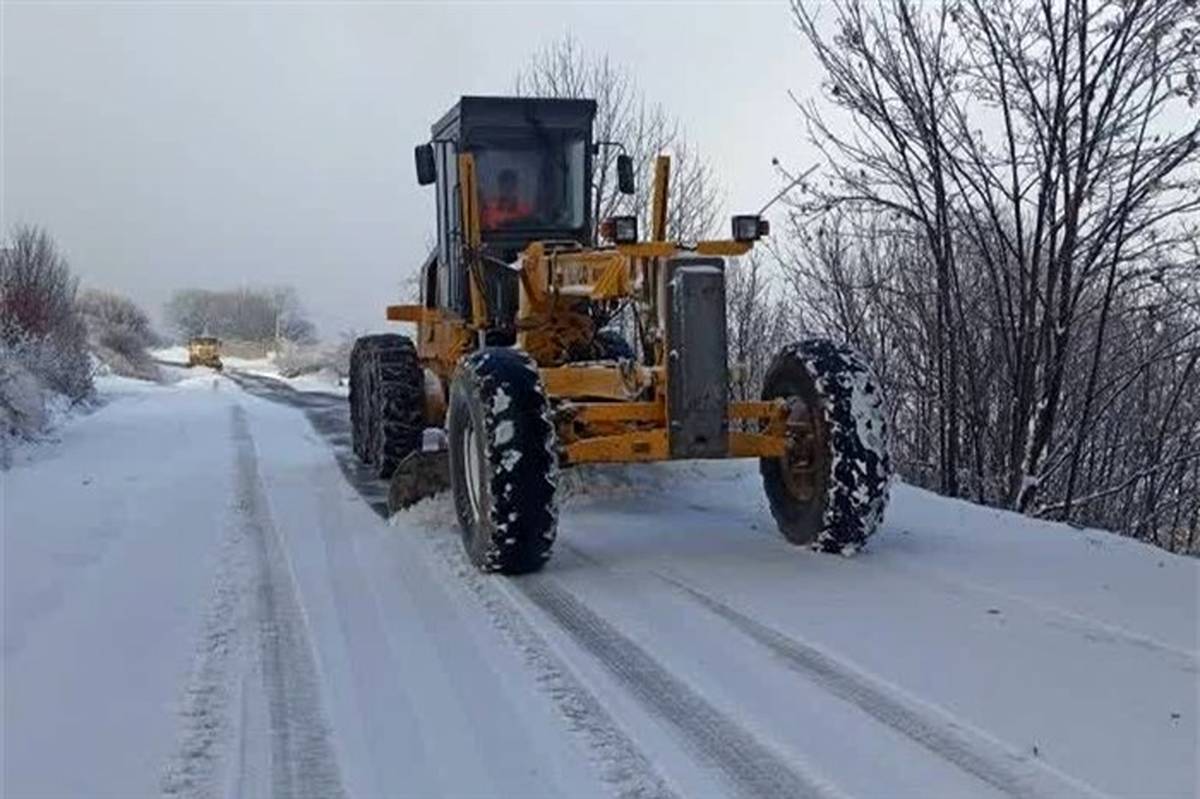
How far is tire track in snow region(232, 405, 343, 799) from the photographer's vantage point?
3674 mm

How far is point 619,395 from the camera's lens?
23.8 ft

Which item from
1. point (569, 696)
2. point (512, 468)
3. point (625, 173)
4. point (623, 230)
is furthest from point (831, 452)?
point (625, 173)

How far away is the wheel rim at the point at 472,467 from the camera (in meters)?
6.70

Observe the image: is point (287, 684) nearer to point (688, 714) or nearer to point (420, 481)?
point (688, 714)

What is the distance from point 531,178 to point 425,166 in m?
0.80

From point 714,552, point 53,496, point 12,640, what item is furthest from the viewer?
point 53,496

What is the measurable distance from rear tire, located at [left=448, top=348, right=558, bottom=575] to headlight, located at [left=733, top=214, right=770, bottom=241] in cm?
133

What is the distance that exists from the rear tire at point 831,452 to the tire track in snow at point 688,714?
1601 millimetres

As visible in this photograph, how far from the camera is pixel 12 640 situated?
16.9 ft

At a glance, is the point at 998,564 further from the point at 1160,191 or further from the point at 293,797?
the point at 1160,191

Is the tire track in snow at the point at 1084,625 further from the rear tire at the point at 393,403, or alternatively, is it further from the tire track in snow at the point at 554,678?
the rear tire at the point at 393,403

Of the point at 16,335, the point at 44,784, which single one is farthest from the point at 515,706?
the point at 16,335

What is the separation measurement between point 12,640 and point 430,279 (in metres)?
6.62

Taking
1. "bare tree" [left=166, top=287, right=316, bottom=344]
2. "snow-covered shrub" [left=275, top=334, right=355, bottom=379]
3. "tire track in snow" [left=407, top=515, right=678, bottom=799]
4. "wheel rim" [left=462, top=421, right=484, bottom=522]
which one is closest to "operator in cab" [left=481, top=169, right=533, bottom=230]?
"wheel rim" [left=462, top=421, right=484, bottom=522]
